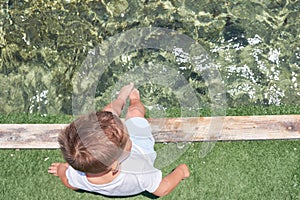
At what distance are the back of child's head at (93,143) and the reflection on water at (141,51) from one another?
1.16 meters

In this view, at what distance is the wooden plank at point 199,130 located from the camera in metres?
3.23

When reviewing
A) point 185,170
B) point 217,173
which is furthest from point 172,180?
point 217,173

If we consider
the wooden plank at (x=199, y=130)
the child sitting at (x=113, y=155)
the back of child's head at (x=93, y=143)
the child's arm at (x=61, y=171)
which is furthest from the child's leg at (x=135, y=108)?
the back of child's head at (x=93, y=143)

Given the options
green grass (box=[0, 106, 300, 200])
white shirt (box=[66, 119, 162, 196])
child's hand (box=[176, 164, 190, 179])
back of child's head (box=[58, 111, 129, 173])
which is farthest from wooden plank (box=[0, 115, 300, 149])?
back of child's head (box=[58, 111, 129, 173])

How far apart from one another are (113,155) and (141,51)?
4.72ft

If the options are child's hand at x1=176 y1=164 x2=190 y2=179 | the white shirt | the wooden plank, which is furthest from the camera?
the wooden plank

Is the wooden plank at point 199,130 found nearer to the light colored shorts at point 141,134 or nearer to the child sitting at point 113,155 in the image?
the child sitting at point 113,155

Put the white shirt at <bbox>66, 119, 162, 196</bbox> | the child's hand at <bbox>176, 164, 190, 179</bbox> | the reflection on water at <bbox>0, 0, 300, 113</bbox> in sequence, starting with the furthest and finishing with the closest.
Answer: the reflection on water at <bbox>0, 0, 300, 113</bbox>, the child's hand at <bbox>176, 164, 190, 179</bbox>, the white shirt at <bbox>66, 119, 162, 196</bbox>

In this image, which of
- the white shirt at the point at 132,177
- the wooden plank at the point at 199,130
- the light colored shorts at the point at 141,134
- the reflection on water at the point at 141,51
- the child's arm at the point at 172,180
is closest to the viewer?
the white shirt at the point at 132,177

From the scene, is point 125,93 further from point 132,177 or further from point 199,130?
point 132,177

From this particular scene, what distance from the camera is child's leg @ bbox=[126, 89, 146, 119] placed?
305 cm

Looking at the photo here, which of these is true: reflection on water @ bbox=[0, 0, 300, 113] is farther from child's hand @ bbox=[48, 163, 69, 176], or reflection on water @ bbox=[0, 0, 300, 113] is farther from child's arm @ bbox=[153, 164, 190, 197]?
child's arm @ bbox=[153, 164, 190, 197]

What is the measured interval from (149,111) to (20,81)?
2.73ft

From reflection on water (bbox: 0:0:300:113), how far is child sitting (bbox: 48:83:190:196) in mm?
491
